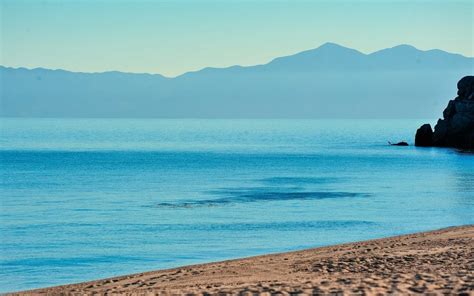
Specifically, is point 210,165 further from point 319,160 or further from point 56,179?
point 56,179

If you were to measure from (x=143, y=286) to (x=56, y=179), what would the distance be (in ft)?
185

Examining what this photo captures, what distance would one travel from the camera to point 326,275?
2261 centimetres

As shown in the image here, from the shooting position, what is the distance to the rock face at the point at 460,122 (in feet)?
397

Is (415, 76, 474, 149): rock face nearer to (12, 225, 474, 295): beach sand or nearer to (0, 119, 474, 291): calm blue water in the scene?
(0, 119, 474, 291): calm blue water

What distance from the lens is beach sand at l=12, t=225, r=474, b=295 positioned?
782 inches

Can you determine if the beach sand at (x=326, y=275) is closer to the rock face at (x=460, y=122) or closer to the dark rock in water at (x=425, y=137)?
the rock face at (x=460, y=122)

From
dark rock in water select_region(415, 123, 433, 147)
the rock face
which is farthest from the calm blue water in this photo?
dark rock in water select_region(415, 123, 433, 147)

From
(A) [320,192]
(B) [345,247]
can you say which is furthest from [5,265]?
(A) [320,192]

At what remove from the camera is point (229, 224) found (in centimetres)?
4200

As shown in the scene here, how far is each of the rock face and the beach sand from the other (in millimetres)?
94308

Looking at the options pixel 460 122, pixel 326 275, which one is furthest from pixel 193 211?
pixel 460 122

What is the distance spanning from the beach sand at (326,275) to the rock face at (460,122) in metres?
94.3

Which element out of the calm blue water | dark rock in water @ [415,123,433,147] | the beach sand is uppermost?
dark rock in water @ [415,123,433,147]

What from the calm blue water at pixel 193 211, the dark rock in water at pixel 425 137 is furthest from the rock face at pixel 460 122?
the calm blue water at pixel 193 211
